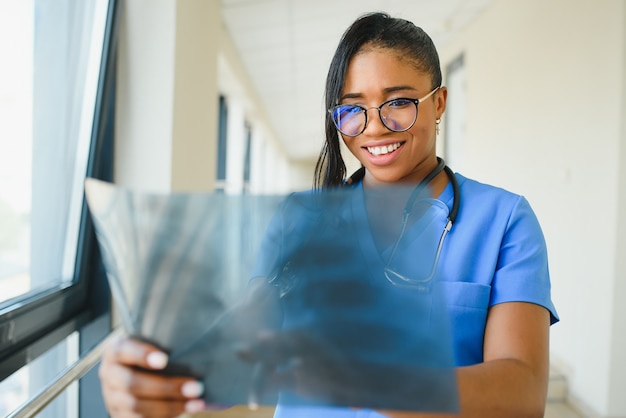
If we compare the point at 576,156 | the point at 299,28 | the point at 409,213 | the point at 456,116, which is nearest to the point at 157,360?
the point at 409,213

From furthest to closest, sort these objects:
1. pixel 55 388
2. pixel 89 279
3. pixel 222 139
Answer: pixel 222 139
pixel 89 279
pixel 55 388

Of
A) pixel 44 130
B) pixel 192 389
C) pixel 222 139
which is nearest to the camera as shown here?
pixel 192 389

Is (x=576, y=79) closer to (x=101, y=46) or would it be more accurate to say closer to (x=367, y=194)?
(x=101, y=46)

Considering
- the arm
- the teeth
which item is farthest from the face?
the arm

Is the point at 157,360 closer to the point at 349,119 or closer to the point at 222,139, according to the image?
the point at 349,119

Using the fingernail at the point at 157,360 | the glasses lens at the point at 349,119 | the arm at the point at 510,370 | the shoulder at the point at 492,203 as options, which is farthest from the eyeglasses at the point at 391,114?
the fingernail at the point at 157,360

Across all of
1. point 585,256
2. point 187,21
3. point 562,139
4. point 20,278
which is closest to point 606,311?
point 585,256

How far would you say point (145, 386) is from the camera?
0.43m

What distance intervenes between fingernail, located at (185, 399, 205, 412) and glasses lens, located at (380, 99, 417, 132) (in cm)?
45

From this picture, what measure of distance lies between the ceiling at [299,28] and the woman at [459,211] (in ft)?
5.31

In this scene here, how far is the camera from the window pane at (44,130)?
47.9 inches

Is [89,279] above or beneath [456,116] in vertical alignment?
beneath

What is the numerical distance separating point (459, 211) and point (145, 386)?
0.49 metres

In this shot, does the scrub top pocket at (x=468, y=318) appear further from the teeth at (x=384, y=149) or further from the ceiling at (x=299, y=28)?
the ceiling at (x=299, y=28)
